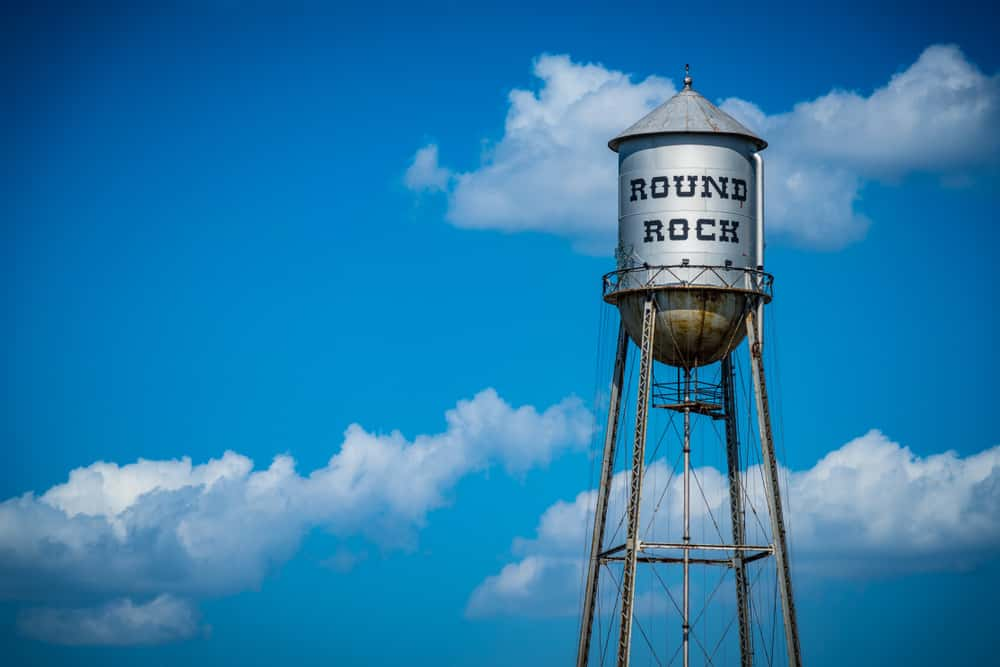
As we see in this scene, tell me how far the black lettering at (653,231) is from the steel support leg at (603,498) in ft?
12.5

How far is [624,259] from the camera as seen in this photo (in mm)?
82125

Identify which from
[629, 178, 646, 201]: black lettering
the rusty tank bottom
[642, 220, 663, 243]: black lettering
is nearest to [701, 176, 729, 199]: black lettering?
[642, 220, 663, 243]: black lettering

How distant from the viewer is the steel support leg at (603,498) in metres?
82.7

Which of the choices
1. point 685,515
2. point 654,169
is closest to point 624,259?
point 654,169

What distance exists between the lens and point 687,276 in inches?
3177

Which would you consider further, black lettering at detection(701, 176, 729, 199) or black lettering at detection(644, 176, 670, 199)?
black lettering at detection(644, 176, 670, 199)

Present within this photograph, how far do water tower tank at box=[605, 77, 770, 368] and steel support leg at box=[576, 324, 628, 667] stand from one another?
179 cm

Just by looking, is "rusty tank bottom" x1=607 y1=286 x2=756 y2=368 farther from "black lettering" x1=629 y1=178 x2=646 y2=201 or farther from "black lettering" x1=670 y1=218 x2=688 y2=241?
"black lettering" x1=629 y1=178 x2=646 y2=201

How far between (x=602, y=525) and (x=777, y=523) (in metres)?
6.50

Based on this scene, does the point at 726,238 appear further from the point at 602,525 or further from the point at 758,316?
the point at 602,525

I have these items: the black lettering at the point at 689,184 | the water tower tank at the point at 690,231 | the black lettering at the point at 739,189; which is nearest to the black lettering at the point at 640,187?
the water tower tank at the point at 690,231

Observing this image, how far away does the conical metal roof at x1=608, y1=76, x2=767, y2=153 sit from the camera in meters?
81.5

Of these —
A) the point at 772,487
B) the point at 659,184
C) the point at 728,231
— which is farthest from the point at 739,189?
the point at 772,487

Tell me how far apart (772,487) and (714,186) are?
1069cm
